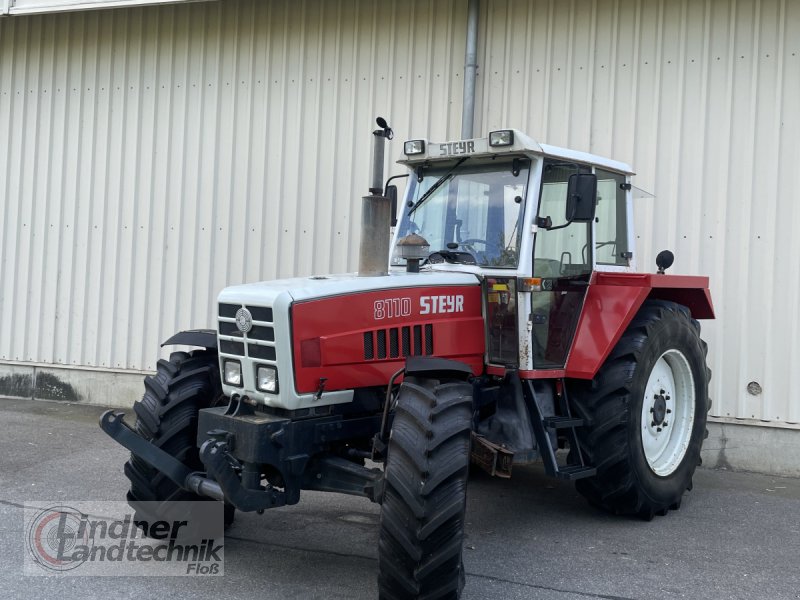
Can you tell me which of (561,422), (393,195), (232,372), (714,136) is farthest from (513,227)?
(714,136)

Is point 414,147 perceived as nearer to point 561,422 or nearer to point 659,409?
point 561,422

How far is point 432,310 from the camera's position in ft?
16.8

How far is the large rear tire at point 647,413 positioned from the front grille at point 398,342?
1327 millimetres

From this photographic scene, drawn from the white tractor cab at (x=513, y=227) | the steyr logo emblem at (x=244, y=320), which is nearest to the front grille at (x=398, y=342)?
the white tractor cab at (x=513, y=227)

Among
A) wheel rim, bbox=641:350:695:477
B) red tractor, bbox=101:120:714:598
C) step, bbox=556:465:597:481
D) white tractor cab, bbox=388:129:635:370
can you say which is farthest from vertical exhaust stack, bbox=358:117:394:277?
wheel rim, bbox=641:350:695:477

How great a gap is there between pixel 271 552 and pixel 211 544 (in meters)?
0.38

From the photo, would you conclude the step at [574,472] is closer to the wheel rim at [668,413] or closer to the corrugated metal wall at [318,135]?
the wheel rim at [668,413]

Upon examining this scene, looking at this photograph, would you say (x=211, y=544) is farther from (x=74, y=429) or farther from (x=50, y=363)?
(x=50, y=363)

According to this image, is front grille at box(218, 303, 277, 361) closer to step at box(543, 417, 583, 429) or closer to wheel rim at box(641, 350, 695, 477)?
step at box(543, 417, 583, 429)

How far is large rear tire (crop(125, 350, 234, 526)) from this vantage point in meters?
5.03

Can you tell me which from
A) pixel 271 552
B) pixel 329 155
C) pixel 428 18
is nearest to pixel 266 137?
pixel 329 155

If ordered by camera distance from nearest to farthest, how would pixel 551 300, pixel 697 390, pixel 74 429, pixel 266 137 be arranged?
pixel 551 300, pixel 697 390, pixel 74 429, pixel 266 137

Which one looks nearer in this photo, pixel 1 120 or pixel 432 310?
pixel 432 310

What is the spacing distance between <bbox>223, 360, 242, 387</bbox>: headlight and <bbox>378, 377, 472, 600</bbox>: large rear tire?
3.50ft
